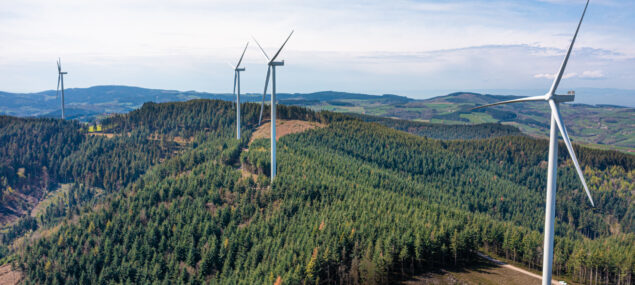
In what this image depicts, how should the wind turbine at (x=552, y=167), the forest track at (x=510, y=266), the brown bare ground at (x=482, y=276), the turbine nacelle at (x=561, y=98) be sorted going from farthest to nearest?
the forest track at (x=510, y=266) < the brown bare ground at (x=482, y=276) < the turbine nacelle at (x=561, y=98) < the wind turbine at (x=552, y=167)


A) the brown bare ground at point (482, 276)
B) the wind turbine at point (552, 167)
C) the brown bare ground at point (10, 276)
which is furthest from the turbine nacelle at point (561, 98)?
the brown bare ground at point (10, 276)

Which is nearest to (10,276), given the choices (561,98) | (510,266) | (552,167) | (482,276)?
(482,276)

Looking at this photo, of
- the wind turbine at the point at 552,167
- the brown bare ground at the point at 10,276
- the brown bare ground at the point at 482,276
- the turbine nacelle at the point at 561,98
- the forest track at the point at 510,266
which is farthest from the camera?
the brown bare ground at the point at 10,276

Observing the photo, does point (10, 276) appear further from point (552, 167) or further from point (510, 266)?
point (552, 167)

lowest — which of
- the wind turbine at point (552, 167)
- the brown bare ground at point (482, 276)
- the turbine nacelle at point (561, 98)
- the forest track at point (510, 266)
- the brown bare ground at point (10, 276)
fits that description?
the brown bare ground at point (10, 276)

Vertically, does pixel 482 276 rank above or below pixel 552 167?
below

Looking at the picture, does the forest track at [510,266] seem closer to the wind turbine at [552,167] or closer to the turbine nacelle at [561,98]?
the wind turbine at [552,167]

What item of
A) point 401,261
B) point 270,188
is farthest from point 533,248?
point 270,188

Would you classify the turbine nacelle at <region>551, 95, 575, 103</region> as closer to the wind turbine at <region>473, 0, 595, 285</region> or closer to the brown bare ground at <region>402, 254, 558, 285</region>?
the wind turbine at <region>473, 0, 595, 285</region>

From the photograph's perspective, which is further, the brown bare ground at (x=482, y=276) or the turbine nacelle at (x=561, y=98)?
the brown bare ground at (x=482, y=276)

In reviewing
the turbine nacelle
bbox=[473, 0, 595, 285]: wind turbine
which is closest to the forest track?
bbox=[473, 0, 595, 285]: wind turbine
